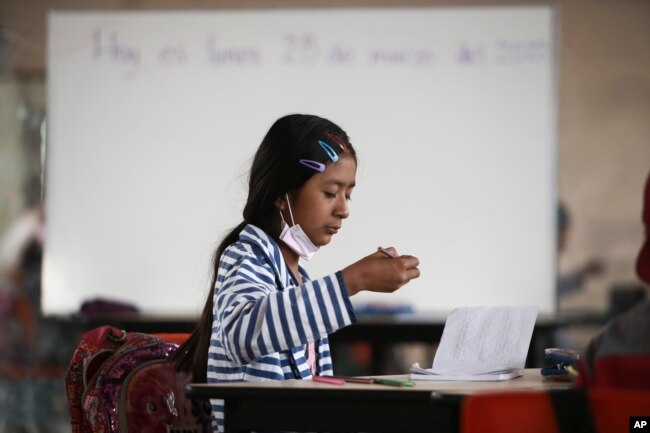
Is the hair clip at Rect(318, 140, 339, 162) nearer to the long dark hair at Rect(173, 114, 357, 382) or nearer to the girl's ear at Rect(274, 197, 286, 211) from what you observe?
the long dark hair at Rect(173, 114, 357, 382)

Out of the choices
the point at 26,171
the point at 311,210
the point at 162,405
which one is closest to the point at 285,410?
the point at 162,405

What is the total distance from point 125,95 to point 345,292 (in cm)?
311

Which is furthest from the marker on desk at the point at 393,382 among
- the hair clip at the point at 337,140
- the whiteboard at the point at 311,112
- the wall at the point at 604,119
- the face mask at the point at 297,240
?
the wall at the point at 604,119

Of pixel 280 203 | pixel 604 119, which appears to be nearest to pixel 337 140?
pixel 280 203

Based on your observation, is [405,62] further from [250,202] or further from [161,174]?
[250,202]

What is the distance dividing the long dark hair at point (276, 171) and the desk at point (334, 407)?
0.42m

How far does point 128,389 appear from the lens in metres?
1.76

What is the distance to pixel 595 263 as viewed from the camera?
15.0ft

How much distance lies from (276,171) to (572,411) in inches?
38.8

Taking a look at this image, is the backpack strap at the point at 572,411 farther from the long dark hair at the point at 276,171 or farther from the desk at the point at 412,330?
the desk at the point at 412,330

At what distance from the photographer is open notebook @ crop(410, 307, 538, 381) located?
1.71 m

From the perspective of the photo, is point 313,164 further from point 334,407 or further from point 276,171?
point 334,407

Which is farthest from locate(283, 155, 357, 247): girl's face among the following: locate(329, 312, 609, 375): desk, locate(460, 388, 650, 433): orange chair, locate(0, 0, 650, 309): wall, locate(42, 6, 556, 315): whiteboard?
locate(0, 0, 650, 309): wall

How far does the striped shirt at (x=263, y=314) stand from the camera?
160cm
